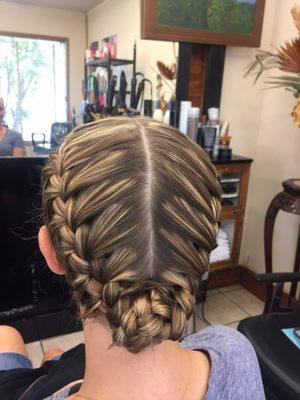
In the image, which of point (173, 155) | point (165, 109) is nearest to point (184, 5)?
point (165, 109)

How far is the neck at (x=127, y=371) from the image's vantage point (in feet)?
1.48

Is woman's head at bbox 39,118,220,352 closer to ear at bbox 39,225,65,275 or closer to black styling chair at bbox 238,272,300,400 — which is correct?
ear at bbox 39,225,65,275

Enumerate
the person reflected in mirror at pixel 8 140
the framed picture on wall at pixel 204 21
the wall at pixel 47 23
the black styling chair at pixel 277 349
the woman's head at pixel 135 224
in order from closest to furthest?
the woman's head at pixel 135 224, the black styling chair at pixel 277 349, the framed picture on wall at pixel 204 21, the person reflected in mirror at pixel 8 140, the wall at pixel 47 23

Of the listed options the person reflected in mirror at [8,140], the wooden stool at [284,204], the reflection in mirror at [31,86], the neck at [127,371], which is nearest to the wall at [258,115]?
the wooden stool at [284,204]

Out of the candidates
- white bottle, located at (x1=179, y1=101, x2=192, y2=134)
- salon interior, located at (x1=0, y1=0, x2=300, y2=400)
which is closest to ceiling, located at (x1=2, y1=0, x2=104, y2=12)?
salon interior, located at (x1=0, y1=0, x2=300, y2=400)

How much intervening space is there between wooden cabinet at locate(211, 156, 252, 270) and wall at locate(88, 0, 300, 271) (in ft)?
0.55

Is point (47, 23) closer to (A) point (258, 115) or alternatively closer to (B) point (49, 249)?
(A) point (258, 115)

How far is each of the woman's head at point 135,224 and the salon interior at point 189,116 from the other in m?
0.67

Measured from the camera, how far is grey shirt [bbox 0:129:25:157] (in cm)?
204

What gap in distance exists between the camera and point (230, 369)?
52cm

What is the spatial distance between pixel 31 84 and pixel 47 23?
1.32 ft

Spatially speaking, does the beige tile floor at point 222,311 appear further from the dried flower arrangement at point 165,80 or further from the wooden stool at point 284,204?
the dried flower arrangement at point 165,80

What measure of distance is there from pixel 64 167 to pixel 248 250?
189cm

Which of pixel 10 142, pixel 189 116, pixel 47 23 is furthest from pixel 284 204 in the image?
pixel 47 23
